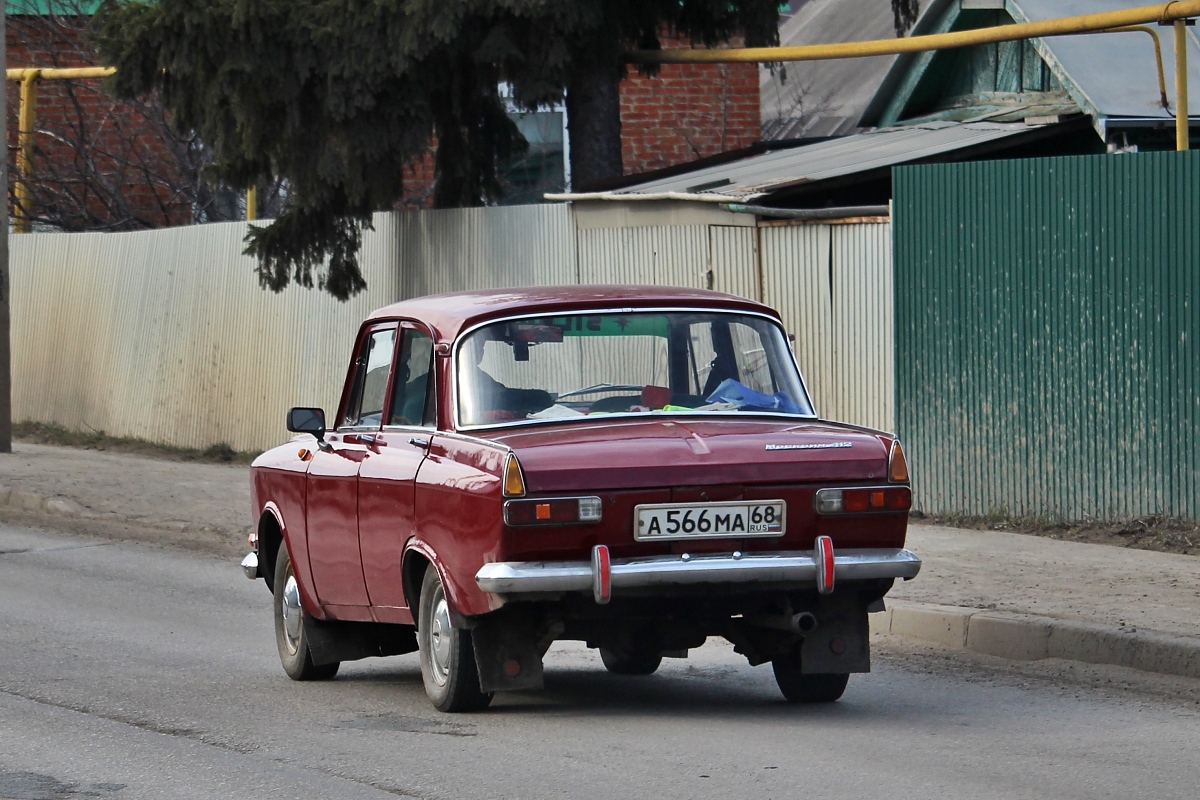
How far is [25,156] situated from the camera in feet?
80.2

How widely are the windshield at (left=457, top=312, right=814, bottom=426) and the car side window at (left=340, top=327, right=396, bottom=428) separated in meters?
0.78

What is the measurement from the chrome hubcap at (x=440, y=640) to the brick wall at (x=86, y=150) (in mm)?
18856

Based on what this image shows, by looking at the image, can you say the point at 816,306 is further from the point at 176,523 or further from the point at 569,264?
the point at 176,523

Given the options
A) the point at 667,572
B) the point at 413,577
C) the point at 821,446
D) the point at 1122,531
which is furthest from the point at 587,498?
the point at 1122,531

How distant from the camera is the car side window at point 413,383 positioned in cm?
752

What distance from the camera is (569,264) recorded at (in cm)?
1586

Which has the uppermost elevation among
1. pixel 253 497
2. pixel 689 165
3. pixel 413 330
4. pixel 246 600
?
pixel 689 165

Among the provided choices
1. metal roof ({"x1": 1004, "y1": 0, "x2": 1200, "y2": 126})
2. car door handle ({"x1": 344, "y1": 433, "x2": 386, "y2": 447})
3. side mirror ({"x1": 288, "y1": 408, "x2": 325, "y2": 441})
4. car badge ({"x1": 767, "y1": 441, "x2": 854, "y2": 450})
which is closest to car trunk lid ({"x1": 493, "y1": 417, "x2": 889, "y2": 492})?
car badge ({"x1": 767, "y1": 441, "x2": 854, "y2": 450})

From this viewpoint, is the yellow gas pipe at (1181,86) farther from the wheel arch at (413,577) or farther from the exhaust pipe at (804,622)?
the wheel arch at (413,577)

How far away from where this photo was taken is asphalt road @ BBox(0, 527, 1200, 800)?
595 centimetres

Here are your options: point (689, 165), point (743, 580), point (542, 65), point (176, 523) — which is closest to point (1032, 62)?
point (689, 165)

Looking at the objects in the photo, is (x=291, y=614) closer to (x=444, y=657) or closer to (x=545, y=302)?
(x=444, y=657)

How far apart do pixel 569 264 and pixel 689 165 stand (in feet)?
9.15

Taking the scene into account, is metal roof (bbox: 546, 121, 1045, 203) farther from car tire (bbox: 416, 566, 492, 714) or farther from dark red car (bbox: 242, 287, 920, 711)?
car tire (bbox: 416, 566, 492, 714)
